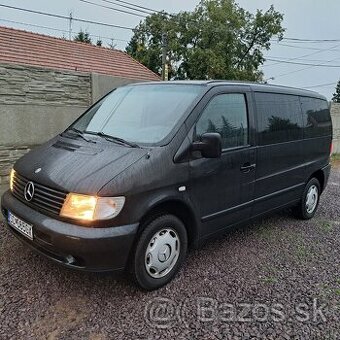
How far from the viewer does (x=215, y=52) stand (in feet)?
98.7

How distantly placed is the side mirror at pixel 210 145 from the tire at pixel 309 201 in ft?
8.21

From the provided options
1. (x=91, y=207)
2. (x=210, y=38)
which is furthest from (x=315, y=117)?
(x=210, y=38)

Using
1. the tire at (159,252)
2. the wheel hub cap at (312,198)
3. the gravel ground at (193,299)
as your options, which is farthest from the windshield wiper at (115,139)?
the wheel hub cap at (312,198)

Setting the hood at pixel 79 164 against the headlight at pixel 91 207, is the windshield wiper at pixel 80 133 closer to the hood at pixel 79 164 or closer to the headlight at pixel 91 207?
the hood at pixel 79 164

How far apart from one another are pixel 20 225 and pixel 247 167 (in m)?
2.34

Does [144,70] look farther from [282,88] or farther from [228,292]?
[228,292]

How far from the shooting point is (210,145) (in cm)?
310

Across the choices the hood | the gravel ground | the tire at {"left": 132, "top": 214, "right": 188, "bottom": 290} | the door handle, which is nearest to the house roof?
the hood

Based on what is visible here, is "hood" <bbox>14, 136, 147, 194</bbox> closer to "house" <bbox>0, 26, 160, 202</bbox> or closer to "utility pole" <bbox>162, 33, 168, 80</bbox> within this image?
"house" <bbox>0, 26, 160, 202</bbox>

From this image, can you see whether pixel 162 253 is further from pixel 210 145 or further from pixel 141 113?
pixel 141 113

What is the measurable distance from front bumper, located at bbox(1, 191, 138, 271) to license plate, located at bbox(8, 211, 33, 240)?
7cm

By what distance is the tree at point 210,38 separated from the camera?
1179 inches

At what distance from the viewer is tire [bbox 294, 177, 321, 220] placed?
5.12 m

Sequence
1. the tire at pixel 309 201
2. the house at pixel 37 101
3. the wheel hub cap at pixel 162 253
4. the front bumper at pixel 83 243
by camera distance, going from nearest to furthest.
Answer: the front bumper at pixel 83 243, the wheel hub cap at pixel 162 253, the house at pixel 37 101, the tire at pixel 309 201
